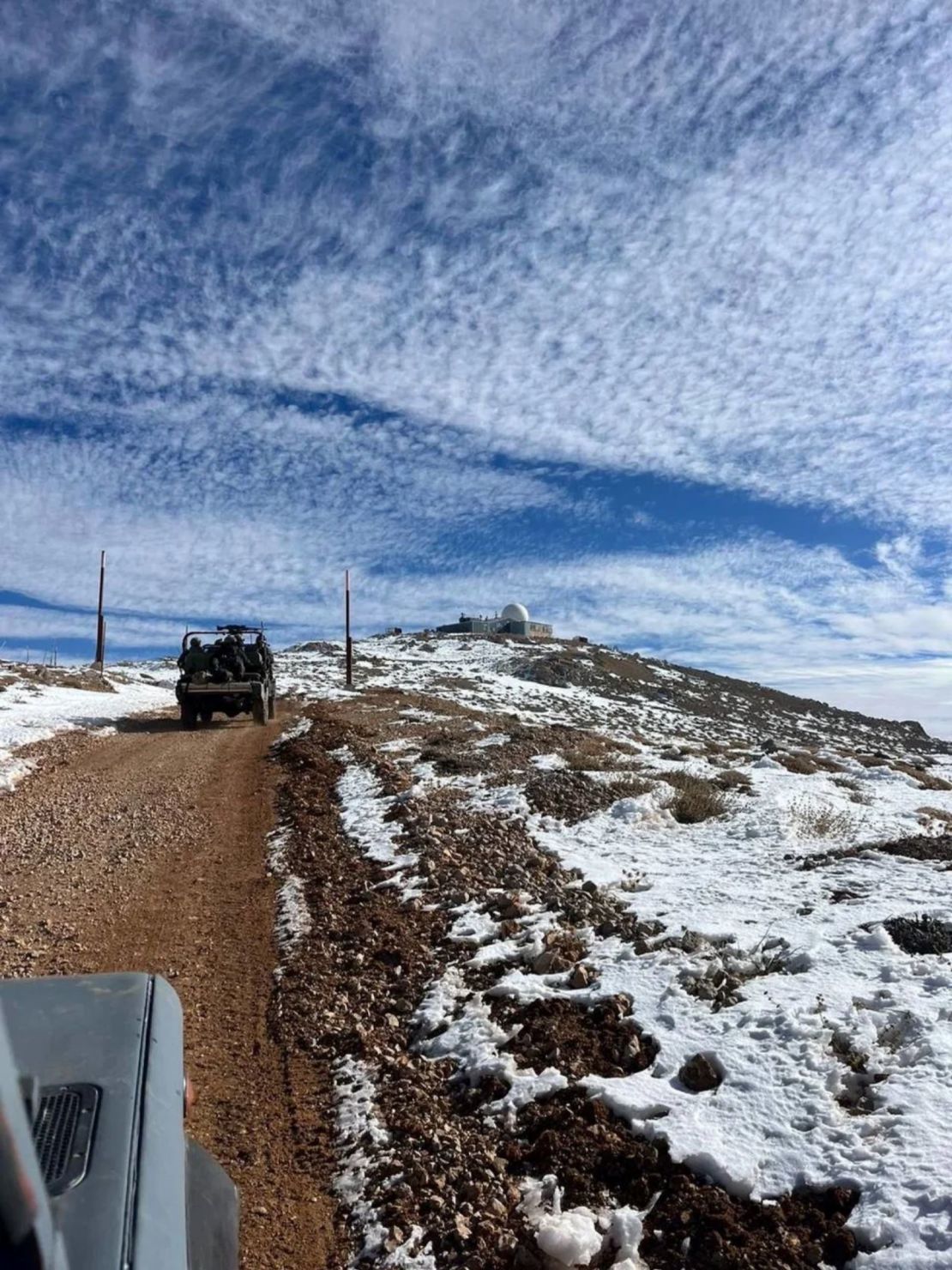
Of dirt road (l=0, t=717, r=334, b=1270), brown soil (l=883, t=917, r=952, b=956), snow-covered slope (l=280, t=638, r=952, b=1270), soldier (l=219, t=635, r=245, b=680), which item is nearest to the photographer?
snow-covered slope (l=280, t=638, r=952, b=1270)

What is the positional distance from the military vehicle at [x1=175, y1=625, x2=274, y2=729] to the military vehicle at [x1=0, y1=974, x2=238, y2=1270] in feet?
60.7

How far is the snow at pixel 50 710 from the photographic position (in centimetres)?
1426

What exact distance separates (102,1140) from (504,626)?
8353 cm

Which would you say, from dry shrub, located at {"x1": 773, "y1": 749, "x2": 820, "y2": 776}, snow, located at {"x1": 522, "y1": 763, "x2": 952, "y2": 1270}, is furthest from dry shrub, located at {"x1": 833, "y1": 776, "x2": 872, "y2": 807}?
snow, located at {"x1": 522, "y1": 763, "x2": 952, "y2": 1270}

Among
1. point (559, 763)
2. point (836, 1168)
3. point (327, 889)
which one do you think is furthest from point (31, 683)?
point (836, 1168)

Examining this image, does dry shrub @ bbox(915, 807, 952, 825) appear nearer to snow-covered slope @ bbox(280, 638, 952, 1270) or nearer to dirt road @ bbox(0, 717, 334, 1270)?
snow-covered slope @ bbox(280, 638, 952, 1270)

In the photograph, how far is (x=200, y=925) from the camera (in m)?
6.85

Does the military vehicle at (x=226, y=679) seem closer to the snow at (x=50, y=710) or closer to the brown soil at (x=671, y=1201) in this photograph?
the snow at (x=50, y=710)

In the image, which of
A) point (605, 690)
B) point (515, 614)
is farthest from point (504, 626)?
point (605, 690)

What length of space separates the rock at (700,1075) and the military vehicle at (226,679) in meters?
17.7

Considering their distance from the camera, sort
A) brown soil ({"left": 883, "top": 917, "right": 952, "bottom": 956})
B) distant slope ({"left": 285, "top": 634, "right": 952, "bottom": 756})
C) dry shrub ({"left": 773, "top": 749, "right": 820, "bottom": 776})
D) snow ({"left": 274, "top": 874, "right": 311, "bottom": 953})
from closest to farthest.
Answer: brown soil ({"left": 883, "top": 917, "right": 952, "bottom": 956}) < snow ({"left": 274, "top": 874, "right": 311, "bottom": 953}) < dry shrub ({"left": 773, "top": 749, "right": 820, "bottom": 776}) < distant slope ({"left": 285, "top": 634, "right": 952, "bottom": 756})

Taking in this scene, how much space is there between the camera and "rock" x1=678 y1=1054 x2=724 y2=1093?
411 cm

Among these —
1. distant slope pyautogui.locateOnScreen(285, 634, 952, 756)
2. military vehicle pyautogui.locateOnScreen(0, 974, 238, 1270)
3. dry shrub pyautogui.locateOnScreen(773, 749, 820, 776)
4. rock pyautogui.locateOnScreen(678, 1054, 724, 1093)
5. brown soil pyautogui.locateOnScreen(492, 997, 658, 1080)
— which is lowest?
distant slope pyautogui.locateOnScreen(285, 634, 952, 756)

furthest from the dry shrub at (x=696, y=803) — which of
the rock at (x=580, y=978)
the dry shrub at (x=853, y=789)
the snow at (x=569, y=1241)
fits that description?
the snow at (x=569, y=1241)
